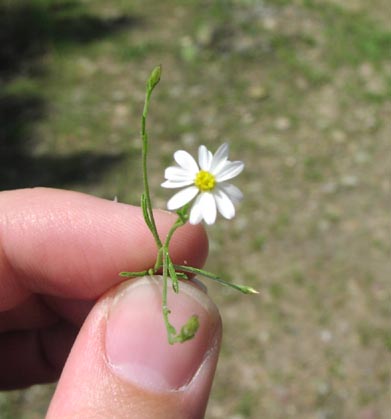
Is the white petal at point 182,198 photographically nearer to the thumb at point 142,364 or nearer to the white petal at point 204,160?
the white petal at point 204,160

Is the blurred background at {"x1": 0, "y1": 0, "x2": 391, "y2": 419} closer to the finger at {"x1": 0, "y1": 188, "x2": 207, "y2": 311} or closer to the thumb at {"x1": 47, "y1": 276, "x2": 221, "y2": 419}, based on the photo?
the finger at {"x1": 0, "y1": 188, "x2": 207, "y2": 311}

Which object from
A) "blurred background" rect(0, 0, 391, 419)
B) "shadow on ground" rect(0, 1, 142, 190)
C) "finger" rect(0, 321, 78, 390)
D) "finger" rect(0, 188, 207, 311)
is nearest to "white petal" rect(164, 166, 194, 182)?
→ "finger" rect(0, 188, 207, 311)

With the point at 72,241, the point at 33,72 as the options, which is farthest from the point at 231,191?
the point at 33,72

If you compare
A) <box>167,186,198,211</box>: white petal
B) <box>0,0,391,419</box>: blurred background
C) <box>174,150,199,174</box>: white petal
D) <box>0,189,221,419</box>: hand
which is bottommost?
<box>0,0,391,419</box>: blurred background

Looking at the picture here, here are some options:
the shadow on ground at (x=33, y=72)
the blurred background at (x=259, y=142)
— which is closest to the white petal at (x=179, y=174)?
the blurred background at (x=259, y=142)

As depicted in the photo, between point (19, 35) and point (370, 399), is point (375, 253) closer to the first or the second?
point (370, 399)

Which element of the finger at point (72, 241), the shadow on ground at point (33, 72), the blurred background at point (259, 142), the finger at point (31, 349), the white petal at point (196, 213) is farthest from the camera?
the shadow on ground at point (33, 72)
